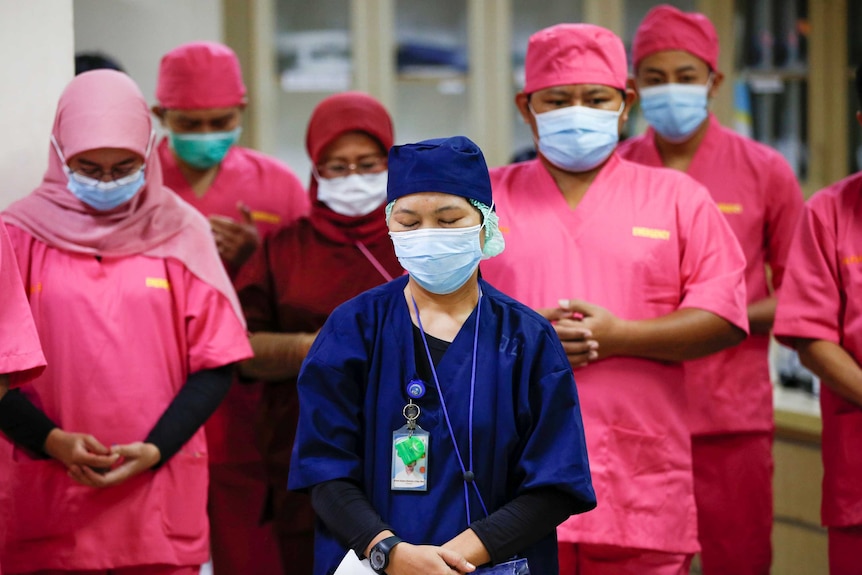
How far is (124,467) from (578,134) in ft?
3.73

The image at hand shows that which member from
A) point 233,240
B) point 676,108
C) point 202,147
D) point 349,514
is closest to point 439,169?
point 349,514

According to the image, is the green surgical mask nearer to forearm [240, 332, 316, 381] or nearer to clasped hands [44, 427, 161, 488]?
forearm [240, 332, 316, 381]

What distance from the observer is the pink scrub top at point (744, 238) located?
2812 millimetres

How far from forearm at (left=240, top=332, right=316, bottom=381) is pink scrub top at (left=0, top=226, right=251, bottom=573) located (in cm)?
17

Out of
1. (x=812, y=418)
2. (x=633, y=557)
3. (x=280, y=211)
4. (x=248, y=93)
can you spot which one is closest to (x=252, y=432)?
(x=280, y=211)

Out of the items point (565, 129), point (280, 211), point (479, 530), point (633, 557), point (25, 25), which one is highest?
point (25, 25)

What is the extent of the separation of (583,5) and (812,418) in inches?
89.0

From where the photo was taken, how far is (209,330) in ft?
7.79

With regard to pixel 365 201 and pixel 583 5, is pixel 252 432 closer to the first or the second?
pixel 365 201

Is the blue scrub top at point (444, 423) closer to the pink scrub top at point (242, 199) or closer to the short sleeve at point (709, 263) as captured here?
the short sleeve at point (709, 263)

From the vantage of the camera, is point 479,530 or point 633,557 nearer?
point 479,530

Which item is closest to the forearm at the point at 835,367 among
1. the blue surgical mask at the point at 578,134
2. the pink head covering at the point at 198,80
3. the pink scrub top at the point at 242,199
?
the blue surgical mask at the point at 578,134

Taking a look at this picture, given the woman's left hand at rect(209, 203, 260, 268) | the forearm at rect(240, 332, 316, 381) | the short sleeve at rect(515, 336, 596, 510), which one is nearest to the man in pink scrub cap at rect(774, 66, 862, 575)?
the short sleeve at rect(515, 336, 596, 510)

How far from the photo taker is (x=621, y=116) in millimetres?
2422
